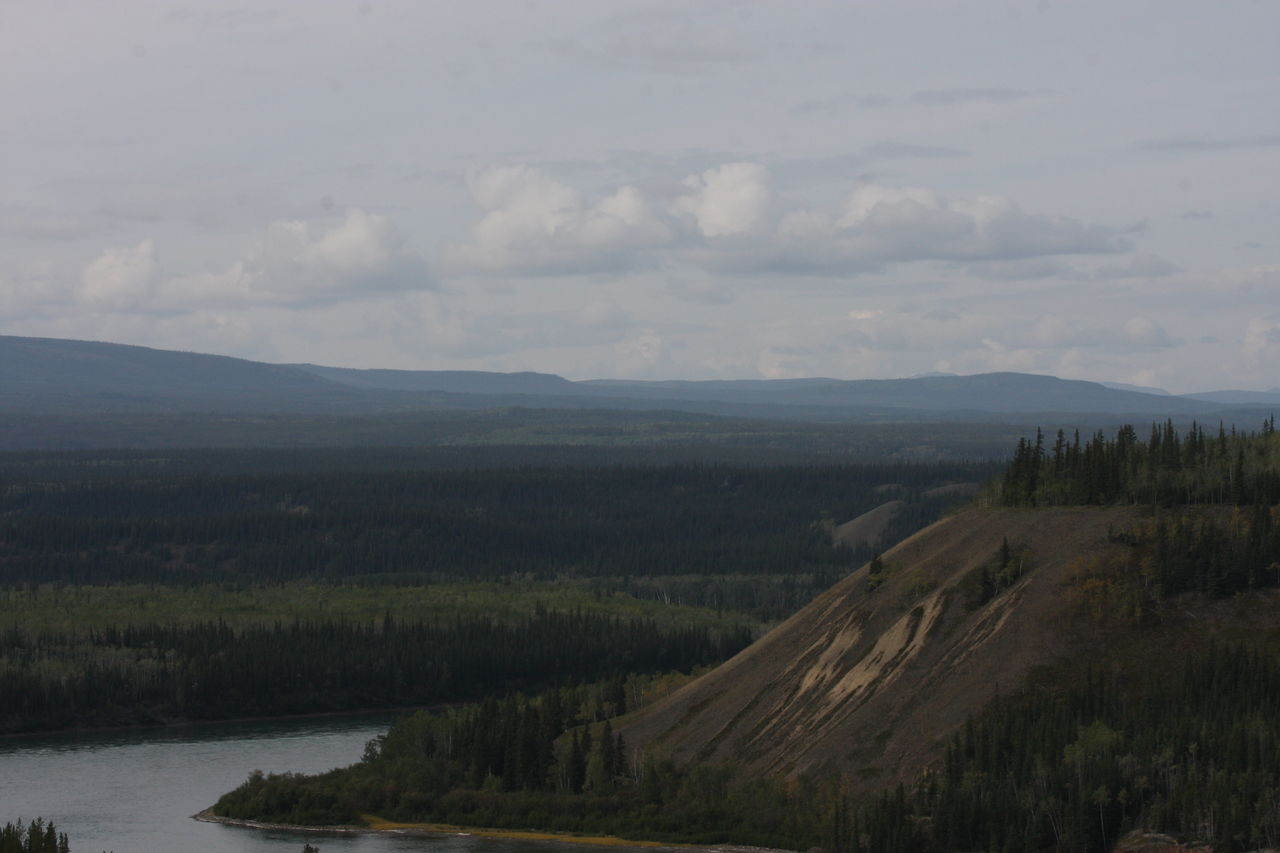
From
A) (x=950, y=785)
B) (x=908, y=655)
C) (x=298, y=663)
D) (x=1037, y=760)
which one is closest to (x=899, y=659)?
(x=908, y=655)

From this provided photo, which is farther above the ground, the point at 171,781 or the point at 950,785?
the point at 950,785

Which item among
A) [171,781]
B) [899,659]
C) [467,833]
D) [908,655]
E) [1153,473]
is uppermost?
[1153,473]

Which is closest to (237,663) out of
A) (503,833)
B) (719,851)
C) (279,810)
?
(279,810)

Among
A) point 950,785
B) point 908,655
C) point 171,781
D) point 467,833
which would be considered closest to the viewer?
point 950,785

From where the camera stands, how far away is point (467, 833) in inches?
4321

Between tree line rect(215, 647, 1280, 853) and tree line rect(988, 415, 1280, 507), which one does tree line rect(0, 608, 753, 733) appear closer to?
tree line rect(215, 647, 1280, 853)

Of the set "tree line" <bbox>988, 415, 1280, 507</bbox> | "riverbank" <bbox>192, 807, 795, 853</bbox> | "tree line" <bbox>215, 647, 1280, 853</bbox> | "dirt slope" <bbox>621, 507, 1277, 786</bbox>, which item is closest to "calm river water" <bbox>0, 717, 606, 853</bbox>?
"riverbank" <bbox>192, 807, 795, 853</bbox>

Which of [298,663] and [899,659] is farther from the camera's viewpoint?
[298,663]

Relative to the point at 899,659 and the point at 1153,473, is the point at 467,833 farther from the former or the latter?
the point at 1153,473

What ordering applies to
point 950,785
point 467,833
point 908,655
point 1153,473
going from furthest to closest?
point 1153,473 < point 908,655 < point 467,833 < point 950,785

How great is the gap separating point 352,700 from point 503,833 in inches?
2701

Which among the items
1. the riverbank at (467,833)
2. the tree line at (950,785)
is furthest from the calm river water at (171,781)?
the tree line at (950,785)

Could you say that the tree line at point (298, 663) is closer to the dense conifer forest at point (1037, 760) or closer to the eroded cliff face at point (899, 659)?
the dense conifer forest at point (1037, 760)

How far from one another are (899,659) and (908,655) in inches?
22.5
